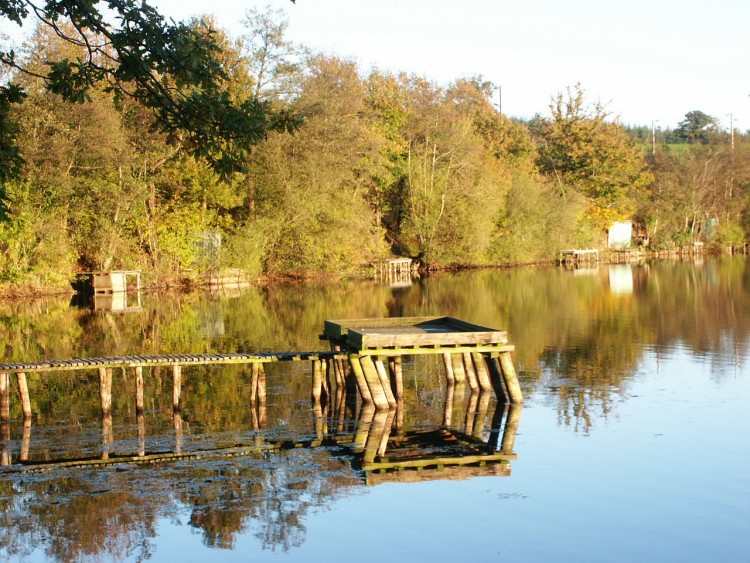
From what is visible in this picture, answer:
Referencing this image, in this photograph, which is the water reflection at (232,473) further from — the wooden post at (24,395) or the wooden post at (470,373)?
the wooden post at (470,373)

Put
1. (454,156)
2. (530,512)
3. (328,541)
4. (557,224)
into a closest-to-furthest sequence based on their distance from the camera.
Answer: (328,541) → (530,512) → (454,156) → (557,224)

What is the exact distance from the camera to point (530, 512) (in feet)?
34.4

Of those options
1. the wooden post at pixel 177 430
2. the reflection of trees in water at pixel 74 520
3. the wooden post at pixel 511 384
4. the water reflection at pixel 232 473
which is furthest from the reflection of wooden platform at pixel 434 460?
the reflection of trees in water at pixel 74 520

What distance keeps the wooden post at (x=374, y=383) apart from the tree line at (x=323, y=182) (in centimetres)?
895

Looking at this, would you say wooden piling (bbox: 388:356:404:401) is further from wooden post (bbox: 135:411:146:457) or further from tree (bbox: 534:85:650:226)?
tree (bbox: 534:85:650:226)

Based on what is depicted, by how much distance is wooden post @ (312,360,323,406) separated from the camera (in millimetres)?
15938

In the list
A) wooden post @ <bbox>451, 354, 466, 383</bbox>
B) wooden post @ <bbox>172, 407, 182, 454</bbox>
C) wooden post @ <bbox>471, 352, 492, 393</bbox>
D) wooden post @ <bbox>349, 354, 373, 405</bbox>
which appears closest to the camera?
wooden post @ <bbox>172, 407, 182, 454</bbox>

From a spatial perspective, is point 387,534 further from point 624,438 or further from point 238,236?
point 238,236

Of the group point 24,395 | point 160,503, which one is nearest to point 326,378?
point 24,395

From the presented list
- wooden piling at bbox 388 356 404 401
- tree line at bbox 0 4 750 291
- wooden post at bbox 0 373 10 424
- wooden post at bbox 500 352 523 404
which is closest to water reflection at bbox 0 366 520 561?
wooden post at bbox 500 352 523 404

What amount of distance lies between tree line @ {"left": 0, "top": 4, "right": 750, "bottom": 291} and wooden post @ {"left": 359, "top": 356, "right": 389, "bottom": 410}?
895 centimetres

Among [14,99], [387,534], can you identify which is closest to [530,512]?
[387,534]

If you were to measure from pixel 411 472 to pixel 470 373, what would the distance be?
532 centimetres

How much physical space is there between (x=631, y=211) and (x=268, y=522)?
68.1m
